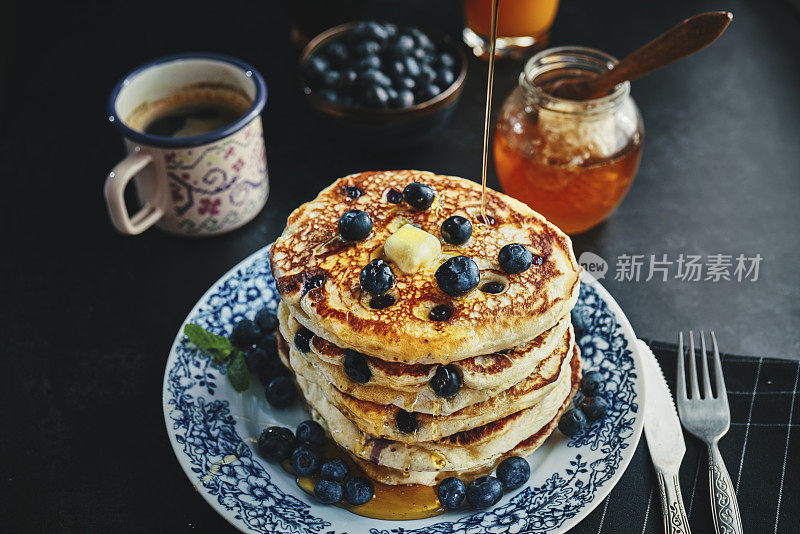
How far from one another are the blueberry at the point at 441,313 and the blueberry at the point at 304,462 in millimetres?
399

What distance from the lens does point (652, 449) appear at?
64.7 inches

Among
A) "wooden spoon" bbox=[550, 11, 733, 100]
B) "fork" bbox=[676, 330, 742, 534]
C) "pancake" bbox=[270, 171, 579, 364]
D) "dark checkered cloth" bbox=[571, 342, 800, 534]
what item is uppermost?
"wooden spoon" bbox=[550, 11, 733, 100]

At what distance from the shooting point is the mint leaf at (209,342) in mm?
1783

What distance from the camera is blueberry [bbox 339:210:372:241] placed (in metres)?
1.56

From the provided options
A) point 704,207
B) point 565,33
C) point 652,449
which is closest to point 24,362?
point 652,449

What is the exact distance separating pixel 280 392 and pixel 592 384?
0.68 metres

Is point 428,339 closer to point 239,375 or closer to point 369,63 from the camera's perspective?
point 239,375

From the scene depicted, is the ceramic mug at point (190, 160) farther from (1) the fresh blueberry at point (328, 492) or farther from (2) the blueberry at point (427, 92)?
(1) the fresh blueberry at point (328, 492)

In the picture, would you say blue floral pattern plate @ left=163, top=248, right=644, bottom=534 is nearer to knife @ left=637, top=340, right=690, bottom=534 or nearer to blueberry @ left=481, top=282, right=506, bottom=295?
knife @ left=637, top=340, right=690, bottom=534

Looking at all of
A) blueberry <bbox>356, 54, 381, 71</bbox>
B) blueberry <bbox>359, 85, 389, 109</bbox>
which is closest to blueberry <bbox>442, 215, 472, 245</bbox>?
→ blueberry <bbox>359, 85, 389, 109</bbox>

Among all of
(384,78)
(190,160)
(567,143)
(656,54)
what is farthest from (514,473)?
(384,78)

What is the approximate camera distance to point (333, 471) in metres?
1.56

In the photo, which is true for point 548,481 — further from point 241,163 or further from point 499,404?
point 241,163

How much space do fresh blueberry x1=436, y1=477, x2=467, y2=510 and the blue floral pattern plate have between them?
0.02 meters
